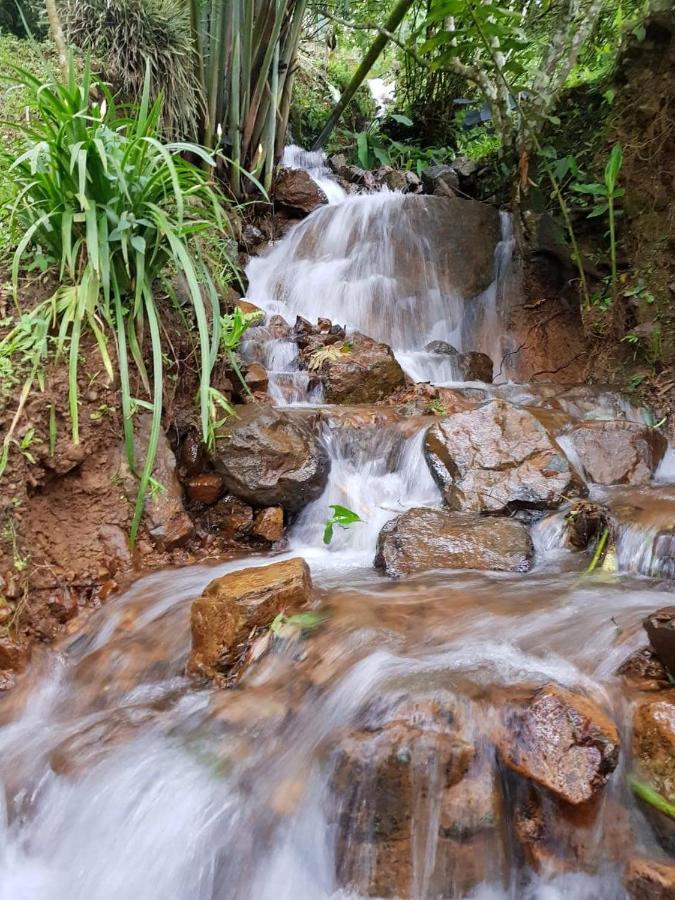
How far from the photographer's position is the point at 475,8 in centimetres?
506

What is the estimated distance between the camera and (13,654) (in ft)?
8.15

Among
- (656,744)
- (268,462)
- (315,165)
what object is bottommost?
(656,744)

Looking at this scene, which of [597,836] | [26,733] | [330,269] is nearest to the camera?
[597,836]

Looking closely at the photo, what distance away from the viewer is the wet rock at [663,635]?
1.77 meters

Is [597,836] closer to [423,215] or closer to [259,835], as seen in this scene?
[259,835]

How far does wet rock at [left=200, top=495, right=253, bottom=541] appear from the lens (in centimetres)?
343

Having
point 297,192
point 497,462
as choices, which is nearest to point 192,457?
point 497,462

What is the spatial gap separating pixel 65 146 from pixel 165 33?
11.3 feet

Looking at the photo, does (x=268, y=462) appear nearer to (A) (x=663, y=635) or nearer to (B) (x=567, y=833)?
(A) (x=663, y=635)

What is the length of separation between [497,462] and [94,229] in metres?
2.39

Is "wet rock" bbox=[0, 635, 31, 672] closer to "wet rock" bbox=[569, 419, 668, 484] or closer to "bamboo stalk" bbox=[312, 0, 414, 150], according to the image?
"wet rock" bbox=[569, 419, 668, 484]

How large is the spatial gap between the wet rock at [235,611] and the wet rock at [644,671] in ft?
3.94

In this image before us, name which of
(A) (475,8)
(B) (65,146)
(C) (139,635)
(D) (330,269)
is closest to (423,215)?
(D) (330,269)

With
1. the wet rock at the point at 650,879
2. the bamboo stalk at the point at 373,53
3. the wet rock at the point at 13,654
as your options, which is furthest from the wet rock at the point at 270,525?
the bamboo stalk at the point at 373,53
